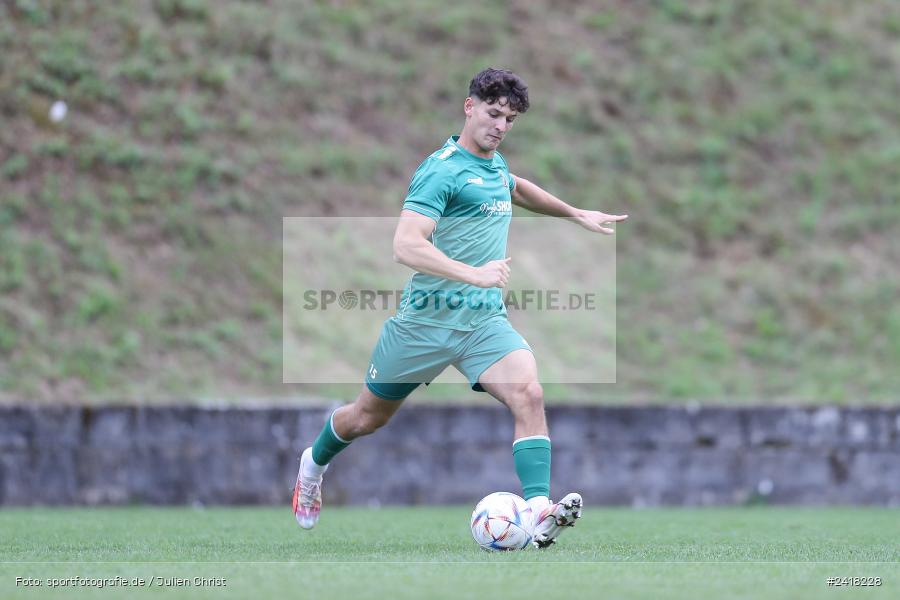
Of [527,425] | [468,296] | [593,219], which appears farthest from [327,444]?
[593,219]

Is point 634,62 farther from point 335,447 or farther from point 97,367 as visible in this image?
point 335,447

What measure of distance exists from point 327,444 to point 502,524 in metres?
1.48

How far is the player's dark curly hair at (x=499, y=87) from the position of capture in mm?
6461

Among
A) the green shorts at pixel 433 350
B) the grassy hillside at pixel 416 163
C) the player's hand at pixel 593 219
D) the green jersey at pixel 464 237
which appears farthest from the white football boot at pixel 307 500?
the grassy hillside at pixel 416 163

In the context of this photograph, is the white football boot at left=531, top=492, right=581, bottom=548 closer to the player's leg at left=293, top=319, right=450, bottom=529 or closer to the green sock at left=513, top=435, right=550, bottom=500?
the green sock at left=513, top=435, right=550, bottom=500

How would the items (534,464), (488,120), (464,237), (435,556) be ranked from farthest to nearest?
(464,237), (488,120), (534,464), (435,556)

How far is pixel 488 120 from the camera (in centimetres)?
659

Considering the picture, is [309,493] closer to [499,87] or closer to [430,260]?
[430,260]

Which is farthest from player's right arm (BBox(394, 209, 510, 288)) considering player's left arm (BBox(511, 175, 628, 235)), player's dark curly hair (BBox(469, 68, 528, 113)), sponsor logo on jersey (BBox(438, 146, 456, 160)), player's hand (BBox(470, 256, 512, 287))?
player's left arm (BBox(511, 175, 628, 235))

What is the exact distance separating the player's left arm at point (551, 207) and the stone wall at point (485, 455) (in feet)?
11.3

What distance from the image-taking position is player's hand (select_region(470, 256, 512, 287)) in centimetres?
609

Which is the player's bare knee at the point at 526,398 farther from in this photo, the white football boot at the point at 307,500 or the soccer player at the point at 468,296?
the white football boot at the point at 307,500

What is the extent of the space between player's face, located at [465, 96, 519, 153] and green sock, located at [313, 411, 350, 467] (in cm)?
176

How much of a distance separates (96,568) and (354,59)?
10068 mm
